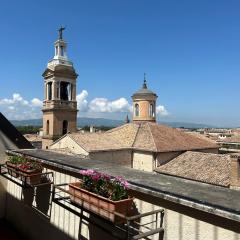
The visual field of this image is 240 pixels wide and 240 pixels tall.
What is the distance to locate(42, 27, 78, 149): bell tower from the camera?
102ft

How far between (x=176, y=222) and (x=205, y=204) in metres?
0.51

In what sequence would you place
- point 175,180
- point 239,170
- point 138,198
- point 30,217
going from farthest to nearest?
point 239,170 < point 30,217 < point 175,180 < point 138,198

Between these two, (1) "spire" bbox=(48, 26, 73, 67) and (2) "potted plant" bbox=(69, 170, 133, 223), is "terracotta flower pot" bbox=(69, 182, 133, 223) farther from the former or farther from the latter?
(1) "spire" bbox=(48, 26, 73, 67)

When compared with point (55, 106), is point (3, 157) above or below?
below

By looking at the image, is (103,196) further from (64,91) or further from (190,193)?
(64,91)

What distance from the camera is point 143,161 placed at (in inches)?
1086

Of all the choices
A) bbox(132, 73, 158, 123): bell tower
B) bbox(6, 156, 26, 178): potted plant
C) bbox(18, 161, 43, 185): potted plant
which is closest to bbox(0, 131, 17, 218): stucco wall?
bbox(6, 156, 26, 178): potted plant

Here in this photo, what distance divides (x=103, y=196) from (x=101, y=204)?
0.39 feet

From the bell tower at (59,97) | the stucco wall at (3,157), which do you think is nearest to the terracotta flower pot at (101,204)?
the stucco wall at (3,157)

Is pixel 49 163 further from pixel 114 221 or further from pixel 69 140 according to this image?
pixel 69 140

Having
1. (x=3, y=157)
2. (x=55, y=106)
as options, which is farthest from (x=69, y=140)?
(x=3, y=157)

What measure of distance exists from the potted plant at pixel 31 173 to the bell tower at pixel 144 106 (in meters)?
31.3

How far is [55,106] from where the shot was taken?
31.1 m

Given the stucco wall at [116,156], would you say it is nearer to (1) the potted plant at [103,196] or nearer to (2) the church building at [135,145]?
(2) the church building at [135,145]
